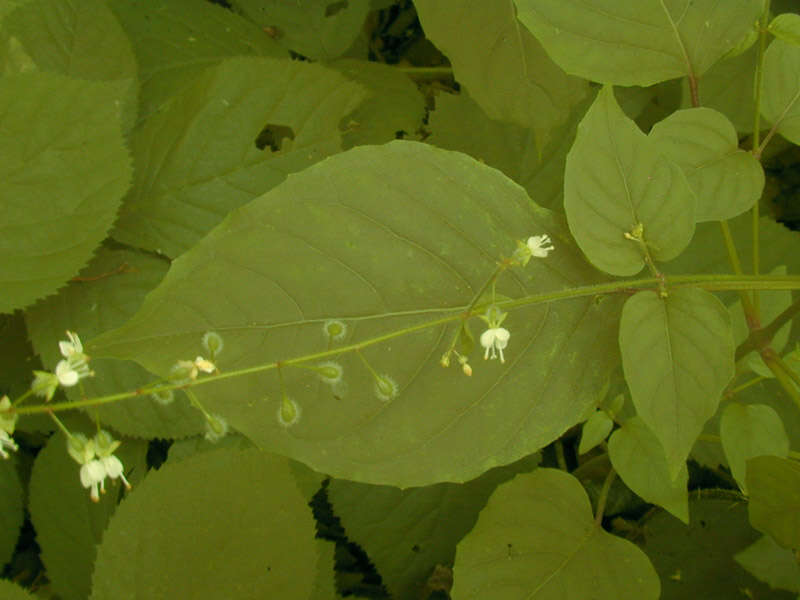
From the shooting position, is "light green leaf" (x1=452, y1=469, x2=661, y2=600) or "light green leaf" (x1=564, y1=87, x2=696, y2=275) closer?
"light green leaf" (x1=564, y1=87, x2=696, y2=275)

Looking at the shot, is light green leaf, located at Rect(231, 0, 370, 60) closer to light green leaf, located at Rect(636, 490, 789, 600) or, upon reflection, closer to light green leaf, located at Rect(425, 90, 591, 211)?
light green leaf, located at Rect(425, 90, 591, 211)

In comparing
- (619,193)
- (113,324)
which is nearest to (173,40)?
Answer: (113,324)

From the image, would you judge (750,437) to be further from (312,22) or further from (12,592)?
(312,22)

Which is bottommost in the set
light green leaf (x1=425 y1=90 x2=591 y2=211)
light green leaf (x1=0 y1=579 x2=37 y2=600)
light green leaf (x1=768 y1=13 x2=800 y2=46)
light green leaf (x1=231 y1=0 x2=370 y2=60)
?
light green leaf (x1=0 y1=579 x2=37 y2=600)

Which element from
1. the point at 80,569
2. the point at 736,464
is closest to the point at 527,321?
the point at 736,464

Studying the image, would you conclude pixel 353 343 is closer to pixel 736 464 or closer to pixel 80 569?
pixel 736 464

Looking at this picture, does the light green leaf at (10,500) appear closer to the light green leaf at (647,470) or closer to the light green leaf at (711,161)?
the light green leaf at (647,470)

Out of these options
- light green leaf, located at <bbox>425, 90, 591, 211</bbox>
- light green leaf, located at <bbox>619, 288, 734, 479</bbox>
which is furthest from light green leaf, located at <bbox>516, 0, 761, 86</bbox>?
light green leaf, located at <bbox>425, 90, 591, 211</bbox>
